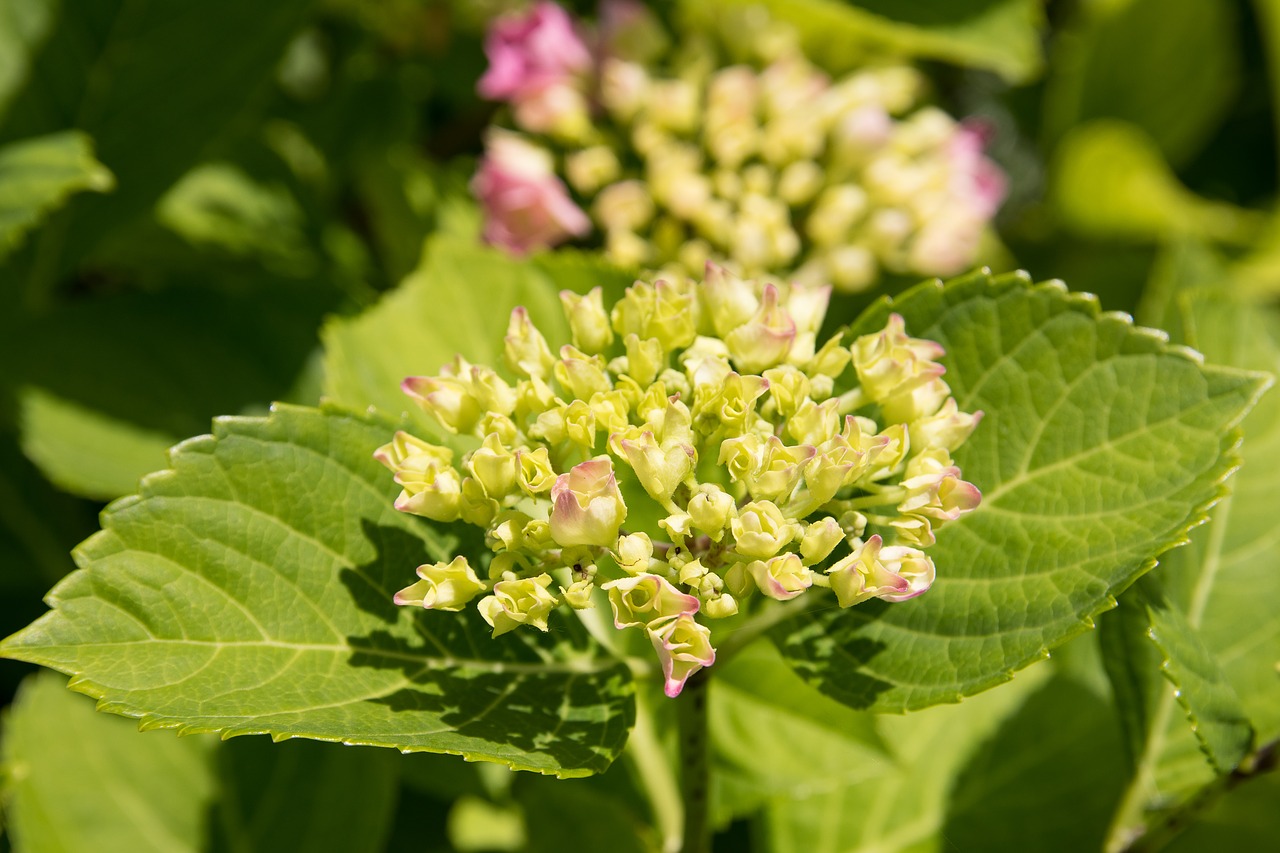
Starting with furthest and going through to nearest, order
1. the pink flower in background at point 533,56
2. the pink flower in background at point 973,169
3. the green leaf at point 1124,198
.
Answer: the green leaf at point 1124,198, the pink flower in background at point 973,169, the pink flower in background at point 533,56

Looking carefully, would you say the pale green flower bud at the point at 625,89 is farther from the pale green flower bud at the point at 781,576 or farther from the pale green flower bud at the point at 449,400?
the pale green flower bud at the point at 781,576

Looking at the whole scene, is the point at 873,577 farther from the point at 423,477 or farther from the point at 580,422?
the point at 423,477

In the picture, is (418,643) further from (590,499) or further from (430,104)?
(430,104)

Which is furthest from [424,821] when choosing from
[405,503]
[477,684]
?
[405,503]

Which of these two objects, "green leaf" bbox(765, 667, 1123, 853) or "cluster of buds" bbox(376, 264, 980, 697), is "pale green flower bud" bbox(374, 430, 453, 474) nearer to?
"cluster of buds" bbox(376, 264, 980, 697)

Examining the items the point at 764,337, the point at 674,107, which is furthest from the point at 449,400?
the point at 674,107

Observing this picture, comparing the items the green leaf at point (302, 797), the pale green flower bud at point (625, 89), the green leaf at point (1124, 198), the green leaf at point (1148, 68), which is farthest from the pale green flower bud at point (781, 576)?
the green leaf at point (1148, 68)
